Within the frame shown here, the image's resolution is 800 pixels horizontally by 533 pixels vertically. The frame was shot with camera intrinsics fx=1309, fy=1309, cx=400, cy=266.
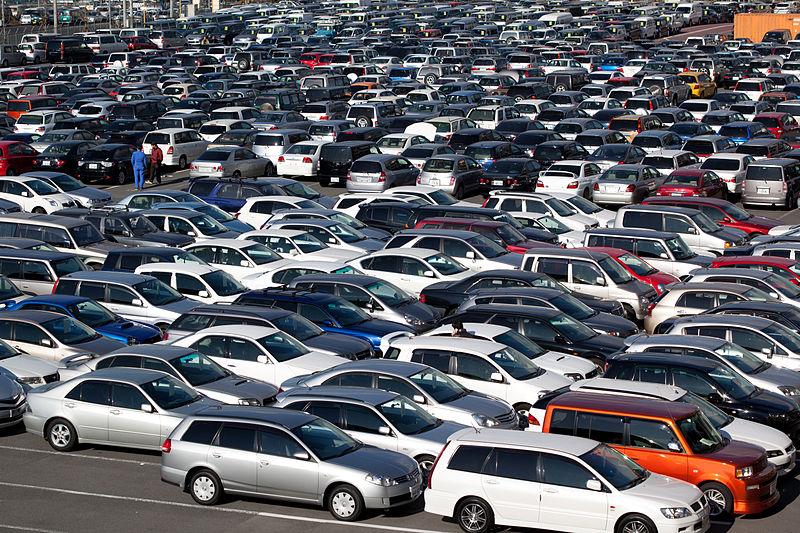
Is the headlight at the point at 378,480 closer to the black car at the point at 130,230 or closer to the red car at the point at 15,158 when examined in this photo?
the black car at the point at 130,230

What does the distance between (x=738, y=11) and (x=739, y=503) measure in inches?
3794

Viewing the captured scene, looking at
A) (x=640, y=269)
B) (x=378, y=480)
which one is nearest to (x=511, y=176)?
(x=640, y=269)

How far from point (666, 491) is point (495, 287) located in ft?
33.8

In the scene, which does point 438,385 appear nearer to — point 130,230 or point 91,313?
point 91,313

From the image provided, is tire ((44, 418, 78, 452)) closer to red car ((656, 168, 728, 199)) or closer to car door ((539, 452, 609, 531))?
car door ((539, 452, 609, 531))

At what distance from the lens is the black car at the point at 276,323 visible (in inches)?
841

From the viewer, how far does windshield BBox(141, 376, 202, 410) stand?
18.0 metres

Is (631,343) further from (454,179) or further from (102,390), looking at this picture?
(454,179)

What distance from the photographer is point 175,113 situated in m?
51.3

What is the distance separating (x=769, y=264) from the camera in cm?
2523

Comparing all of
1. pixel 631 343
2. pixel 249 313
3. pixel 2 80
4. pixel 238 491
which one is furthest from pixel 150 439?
pixel 2 80

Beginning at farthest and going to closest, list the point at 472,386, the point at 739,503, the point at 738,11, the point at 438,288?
1. the point at 738,11
2. the point at 438,288
3. the point at 472,386
4. the point at 739,503

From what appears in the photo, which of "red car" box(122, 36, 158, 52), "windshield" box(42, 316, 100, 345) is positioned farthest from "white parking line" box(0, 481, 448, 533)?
"red car" box(122, 36, 158, 52)

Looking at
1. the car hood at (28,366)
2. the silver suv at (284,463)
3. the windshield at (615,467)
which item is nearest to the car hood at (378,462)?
the silver suv at (284,463)
